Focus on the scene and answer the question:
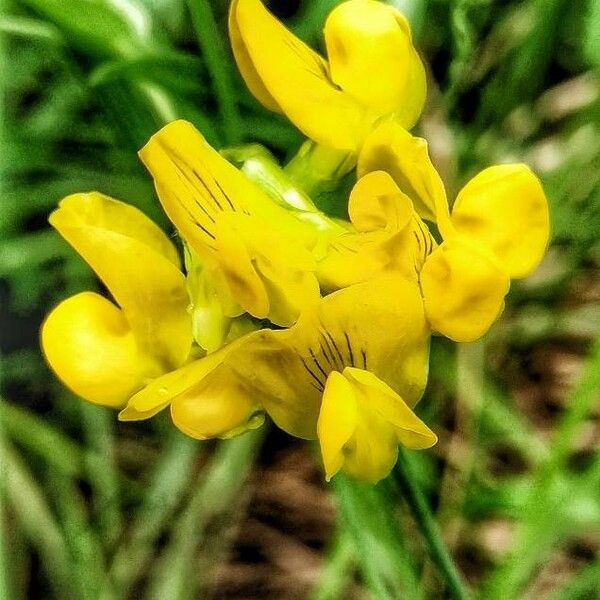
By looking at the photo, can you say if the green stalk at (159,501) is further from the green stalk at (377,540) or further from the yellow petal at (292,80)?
the yellow petal at (292,80)

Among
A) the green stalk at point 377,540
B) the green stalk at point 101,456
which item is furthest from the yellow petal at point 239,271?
the green stalk at point 101,456

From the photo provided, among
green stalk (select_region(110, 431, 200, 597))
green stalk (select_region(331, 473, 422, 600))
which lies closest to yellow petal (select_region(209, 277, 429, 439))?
green stalk (select_region(331, 473, 422, 600))

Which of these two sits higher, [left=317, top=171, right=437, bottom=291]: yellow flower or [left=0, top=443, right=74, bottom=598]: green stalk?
[left=317, top=171, right=437, bottom=291]: yellow flower

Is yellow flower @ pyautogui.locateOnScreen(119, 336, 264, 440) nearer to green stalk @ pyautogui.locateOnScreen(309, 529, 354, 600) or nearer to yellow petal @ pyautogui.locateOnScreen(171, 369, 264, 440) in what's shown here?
yellow petal @ pyautogui.locateOnScreen(171, 369, 264, 440)

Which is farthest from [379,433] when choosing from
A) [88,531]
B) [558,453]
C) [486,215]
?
[88,531]

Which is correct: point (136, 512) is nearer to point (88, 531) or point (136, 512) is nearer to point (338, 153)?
point (88, 531)
